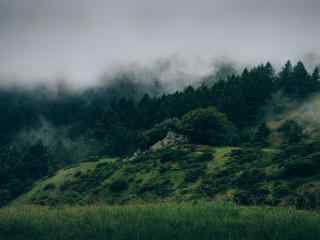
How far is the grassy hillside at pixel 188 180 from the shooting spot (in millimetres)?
39000

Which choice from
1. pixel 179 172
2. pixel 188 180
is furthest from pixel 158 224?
pixel 179 172

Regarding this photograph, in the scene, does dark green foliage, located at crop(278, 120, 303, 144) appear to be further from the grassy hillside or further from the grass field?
the grass field

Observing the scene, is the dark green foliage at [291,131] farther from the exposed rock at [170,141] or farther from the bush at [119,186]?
the bush at [119,186]

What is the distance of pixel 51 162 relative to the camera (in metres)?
118

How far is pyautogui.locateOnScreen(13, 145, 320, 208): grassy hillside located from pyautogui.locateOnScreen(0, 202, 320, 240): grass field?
13.4 meters

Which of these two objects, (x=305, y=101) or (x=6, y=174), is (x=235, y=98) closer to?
(x=305, y=101)

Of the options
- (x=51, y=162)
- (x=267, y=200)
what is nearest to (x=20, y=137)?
(x=51, y=162)

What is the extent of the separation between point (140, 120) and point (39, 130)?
91039 millimetres

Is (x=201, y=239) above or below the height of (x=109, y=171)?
above

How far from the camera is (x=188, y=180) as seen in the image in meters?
53.0

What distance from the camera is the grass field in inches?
541

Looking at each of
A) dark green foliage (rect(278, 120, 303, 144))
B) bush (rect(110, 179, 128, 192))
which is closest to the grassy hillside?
bush (rect(110, 179, 128, 192))

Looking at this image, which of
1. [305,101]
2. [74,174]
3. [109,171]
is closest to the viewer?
[109,171]

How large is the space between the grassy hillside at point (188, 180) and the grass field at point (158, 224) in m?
13.4
